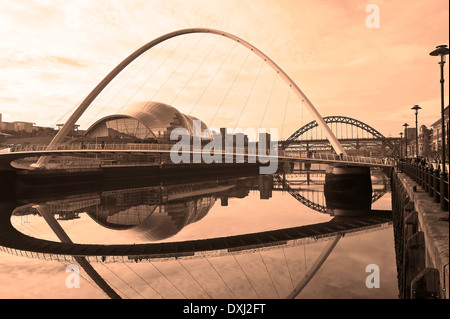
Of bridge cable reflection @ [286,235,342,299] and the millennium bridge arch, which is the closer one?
bridge cable reflection @ [286,235,342,299]

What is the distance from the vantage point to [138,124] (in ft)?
290

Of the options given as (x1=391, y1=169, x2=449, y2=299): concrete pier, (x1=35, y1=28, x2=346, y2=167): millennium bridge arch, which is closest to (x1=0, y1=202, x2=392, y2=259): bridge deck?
(x1=391, y1=169, x2=449, y2=299): concrete pier

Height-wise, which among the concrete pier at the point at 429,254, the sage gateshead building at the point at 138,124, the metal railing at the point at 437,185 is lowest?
the concrete pier at the point at 429,254

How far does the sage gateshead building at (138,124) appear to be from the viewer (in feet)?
287

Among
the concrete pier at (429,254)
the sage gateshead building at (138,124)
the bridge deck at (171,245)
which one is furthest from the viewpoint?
the sage gateshead building at (138,124)

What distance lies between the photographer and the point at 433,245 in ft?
20.7

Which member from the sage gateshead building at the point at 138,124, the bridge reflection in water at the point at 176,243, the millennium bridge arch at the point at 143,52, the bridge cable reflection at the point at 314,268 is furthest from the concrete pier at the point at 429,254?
the sage gateshead building at the point at 138,124

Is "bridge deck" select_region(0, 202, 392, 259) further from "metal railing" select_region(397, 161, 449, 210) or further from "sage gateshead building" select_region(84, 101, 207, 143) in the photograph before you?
"sage gateshead building" select_region(84, 101, 207, 143)

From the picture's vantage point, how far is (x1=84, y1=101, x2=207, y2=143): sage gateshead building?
8750cm

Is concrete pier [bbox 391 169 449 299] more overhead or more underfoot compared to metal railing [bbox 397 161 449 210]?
more underfoot

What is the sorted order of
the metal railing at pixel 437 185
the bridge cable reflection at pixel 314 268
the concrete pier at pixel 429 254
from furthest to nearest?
the bridge cable reflection at pixel 314 268 < the metal railing at pixel 437 185 < the concrete pier at pixel 429 254

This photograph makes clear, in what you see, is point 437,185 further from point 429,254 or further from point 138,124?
point 138,124

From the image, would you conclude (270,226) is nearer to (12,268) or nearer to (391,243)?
(391,243)

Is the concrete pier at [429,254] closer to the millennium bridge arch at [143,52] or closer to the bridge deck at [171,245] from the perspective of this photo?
the bridge deck at [171,245]
